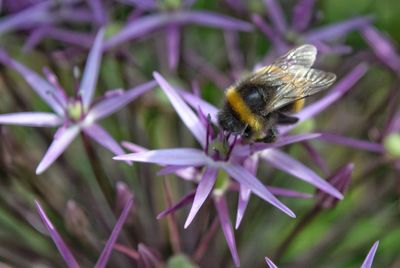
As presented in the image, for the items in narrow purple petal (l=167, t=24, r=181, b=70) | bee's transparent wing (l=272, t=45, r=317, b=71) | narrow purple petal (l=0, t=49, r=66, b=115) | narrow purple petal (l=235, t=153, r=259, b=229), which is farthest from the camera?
narrow purple petal (l=167, t=24, r=181, b=70)

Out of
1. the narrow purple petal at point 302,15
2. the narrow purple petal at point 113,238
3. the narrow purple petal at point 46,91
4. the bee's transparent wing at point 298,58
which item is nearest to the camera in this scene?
the narrow purple petal at point 113,238

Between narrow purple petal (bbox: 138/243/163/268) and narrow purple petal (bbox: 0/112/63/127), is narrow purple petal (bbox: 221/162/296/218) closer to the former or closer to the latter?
narrow purple petal (bbox: 138/243/163/268)

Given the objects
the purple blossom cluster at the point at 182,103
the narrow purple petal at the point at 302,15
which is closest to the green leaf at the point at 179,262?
the purple blossom cluster at the point at 182,103

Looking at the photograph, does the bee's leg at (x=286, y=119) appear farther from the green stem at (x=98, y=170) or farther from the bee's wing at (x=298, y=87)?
the green stem at (x=98, y=170)

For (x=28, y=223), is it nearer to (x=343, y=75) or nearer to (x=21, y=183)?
(x=21, y=183)

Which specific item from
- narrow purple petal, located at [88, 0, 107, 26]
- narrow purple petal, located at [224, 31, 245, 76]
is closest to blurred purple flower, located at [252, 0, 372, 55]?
narrow purple petal, located at [224, 31, 245, 76]

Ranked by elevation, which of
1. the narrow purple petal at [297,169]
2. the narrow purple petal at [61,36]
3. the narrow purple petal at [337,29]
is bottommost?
the narrow purple petal at [297,169]

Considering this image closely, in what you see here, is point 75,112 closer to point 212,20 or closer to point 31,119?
point 31,119

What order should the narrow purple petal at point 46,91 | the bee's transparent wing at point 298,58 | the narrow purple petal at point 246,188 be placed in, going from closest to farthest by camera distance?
the narrow purple petal at point 246,188
the bee's transparent wing at point 298,58
the narrow purple petal at point 46,91
